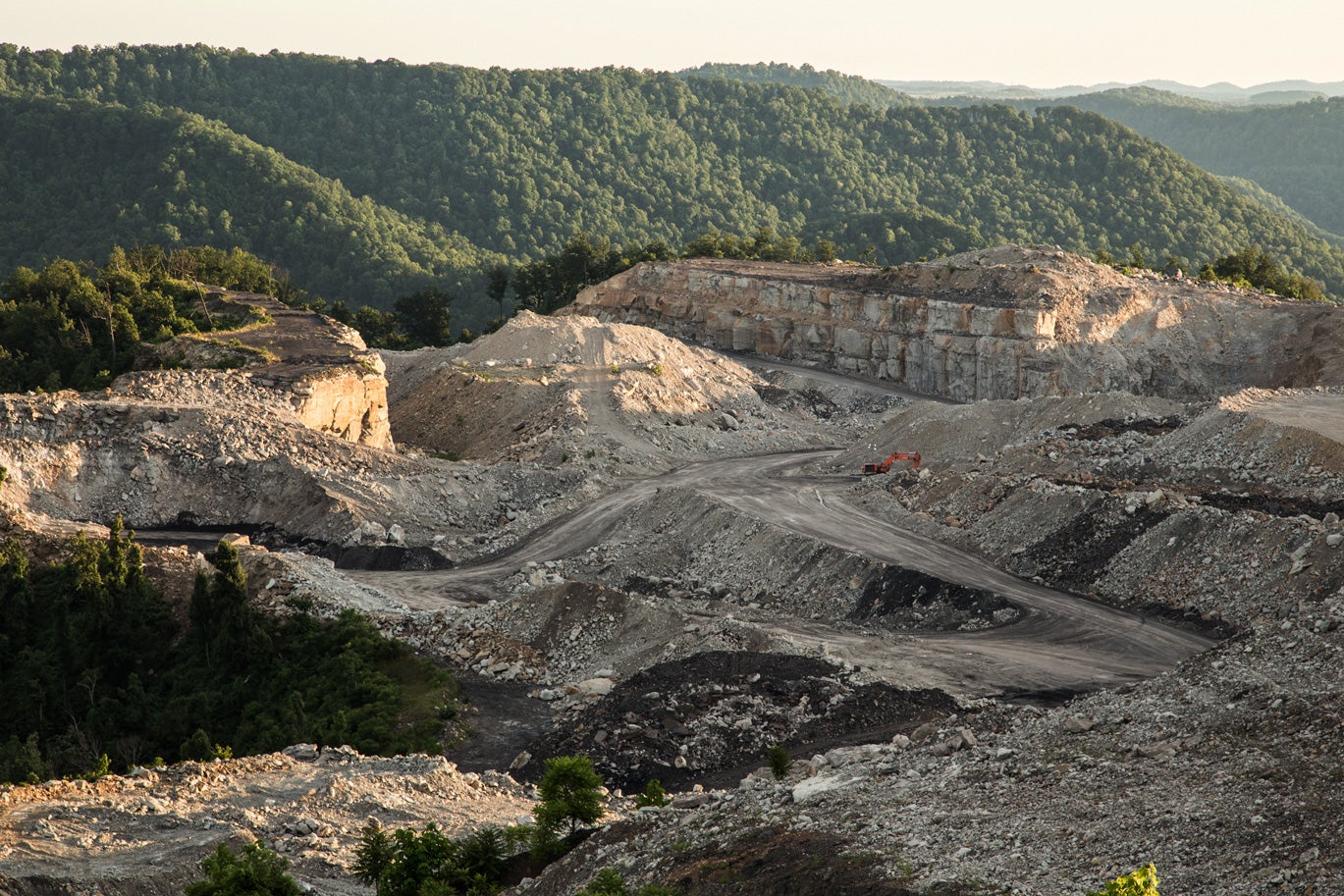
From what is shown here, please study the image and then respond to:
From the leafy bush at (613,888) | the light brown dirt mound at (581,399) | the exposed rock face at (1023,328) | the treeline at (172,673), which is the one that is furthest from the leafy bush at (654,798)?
the exposed rock face at (1023,328)

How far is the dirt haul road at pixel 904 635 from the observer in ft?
91.9

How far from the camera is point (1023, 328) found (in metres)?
59.5

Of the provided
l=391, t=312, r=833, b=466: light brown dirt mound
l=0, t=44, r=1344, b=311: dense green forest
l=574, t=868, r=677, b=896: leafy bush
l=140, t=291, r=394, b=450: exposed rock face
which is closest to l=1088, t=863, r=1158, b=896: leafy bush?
l=574, t=868, r=677, b=896: leafy bush

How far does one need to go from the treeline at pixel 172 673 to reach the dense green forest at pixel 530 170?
68.1 m

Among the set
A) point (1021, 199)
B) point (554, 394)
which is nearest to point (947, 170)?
point (1021, 199)

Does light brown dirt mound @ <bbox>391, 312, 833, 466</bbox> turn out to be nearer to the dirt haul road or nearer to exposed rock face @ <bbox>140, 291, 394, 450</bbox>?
exposed rock face @ <bbox>140, 291, 394, 450</bbox>

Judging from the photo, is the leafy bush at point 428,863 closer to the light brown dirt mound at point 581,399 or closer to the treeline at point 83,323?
the light brown dirt mound at point 581,399

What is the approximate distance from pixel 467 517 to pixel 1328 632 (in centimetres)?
2947

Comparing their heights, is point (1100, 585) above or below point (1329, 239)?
below

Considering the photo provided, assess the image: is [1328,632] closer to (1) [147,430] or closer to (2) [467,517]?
(2) [467,517]

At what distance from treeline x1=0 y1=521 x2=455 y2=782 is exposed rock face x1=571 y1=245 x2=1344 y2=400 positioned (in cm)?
3785

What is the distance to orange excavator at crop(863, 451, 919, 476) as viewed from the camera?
45.5 meters

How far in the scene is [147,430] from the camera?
43.0m

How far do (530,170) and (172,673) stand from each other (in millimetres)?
99878
